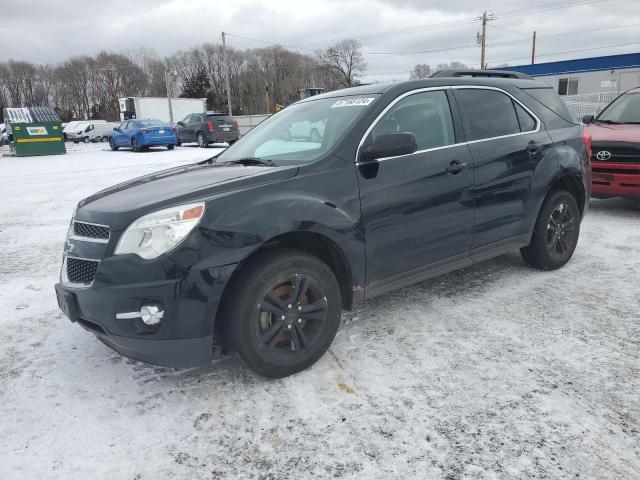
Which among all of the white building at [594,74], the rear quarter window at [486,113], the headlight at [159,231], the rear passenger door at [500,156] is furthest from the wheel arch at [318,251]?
the white building at [594,74]

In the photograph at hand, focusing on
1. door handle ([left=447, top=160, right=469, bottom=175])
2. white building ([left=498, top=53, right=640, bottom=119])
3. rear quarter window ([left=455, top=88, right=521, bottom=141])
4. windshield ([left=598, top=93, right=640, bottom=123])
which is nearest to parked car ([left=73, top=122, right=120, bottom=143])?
white building ([left=498, top=53, right=640, bottom=119])

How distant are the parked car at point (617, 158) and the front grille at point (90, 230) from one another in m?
6.71

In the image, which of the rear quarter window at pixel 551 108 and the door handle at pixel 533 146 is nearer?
the door handle at pixel 533 146

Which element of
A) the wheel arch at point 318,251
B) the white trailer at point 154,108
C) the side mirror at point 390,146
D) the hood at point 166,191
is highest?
the white trailer at point 154,108

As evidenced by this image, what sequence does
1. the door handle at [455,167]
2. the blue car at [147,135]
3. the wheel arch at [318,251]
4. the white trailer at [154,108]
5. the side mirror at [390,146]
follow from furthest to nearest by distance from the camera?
the white trailer at [154,108], the blue car at [147,135], the door handle at [455,167], the side mirror at [390,146], the wheel arch at [318,251]

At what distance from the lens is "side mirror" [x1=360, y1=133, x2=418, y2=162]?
3059 millimetres

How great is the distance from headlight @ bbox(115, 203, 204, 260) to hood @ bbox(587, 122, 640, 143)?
21.1ft

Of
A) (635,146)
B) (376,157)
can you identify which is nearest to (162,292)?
(376,157)

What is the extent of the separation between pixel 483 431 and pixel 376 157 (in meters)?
1.71

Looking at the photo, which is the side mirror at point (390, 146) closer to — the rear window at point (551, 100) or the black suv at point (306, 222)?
the black suv at point (306, 222)

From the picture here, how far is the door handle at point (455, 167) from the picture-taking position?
11.7ft

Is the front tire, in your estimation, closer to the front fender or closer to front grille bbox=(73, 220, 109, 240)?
the front fender

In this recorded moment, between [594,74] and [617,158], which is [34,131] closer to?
[617,158]

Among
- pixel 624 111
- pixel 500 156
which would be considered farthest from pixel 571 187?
pixel 624 111
